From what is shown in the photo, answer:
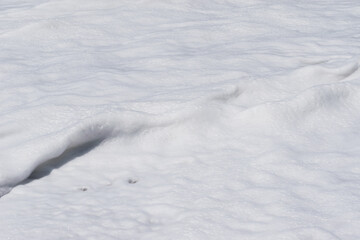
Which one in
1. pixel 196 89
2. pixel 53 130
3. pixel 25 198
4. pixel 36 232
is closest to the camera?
pixel 36 232

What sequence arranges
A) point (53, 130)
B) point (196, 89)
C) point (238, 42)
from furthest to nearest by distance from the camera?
1. point (238, 42)
2. point (196, 89)
3. point (53, 130)

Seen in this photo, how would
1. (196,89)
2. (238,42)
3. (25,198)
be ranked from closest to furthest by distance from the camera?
(25,198)
(196,89)
(238,42)

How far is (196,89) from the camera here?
12.1 ft

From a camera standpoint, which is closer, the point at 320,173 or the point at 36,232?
the point at 36,232

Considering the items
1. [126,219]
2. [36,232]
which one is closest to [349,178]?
[126,219]

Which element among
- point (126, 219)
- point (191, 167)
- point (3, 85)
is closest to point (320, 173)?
point (191, 167)

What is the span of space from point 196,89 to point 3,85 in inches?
41.1

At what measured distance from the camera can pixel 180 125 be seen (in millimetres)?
3377

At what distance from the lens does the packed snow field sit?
107 inches

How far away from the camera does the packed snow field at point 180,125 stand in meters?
2.71

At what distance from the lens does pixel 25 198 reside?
9.46ft

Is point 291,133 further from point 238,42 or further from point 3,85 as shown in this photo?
point 3,85

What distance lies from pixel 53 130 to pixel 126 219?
2.53ft

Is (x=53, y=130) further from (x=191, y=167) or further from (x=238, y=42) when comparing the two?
(x=238, y=42)
